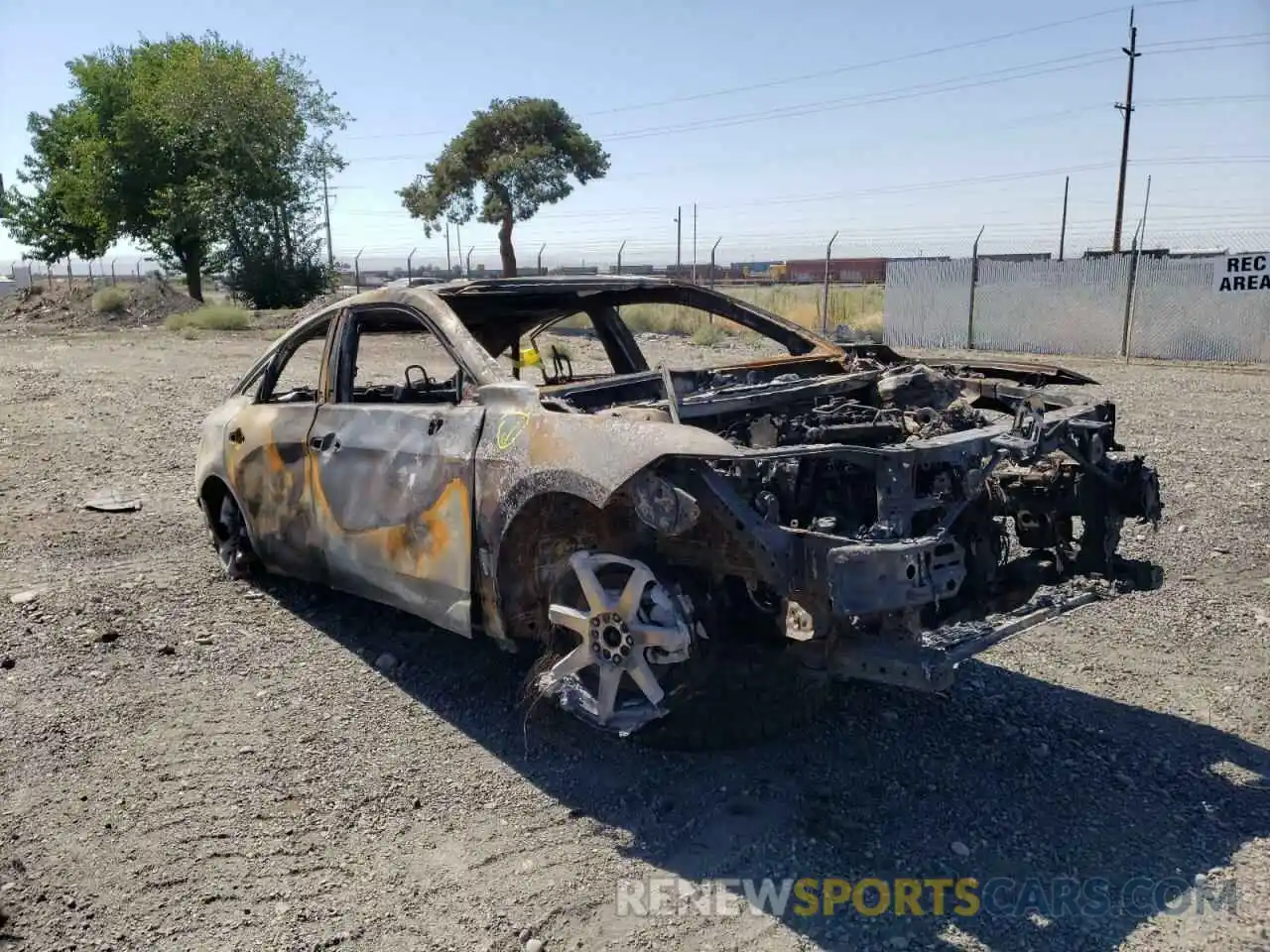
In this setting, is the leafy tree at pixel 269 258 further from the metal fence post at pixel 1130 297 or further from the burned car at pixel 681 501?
the burned car at pixel 681 501

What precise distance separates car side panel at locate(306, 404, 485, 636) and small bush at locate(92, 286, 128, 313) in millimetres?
34262

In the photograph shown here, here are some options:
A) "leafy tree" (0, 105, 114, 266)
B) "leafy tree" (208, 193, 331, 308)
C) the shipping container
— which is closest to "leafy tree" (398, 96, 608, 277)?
"leafy tree" (208, 193, 331, 308)

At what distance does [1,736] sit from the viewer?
4.23m

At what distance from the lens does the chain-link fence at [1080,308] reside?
1906cm

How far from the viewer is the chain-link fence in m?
19.1

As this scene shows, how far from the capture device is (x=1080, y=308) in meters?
21.1

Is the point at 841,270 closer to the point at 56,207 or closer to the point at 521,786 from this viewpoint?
the point at 56,207

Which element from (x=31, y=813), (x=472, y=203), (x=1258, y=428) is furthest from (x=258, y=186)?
(x=31, y=813)

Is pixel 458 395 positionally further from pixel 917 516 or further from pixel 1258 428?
pixel 1258 428

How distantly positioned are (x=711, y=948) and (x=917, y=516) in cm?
161

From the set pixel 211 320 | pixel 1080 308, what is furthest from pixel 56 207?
pixel 1080 308

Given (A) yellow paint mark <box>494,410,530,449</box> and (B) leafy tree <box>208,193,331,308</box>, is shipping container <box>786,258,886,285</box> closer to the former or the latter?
(B) leafy tree <box>208,193,331,308</box>

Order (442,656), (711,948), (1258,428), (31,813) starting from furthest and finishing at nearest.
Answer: (1258,428) < (442,656) < (31,813) < (711,948)

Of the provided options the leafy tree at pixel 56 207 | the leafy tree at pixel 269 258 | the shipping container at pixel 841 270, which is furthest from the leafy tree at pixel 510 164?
the shipping container at pixel 841 270
